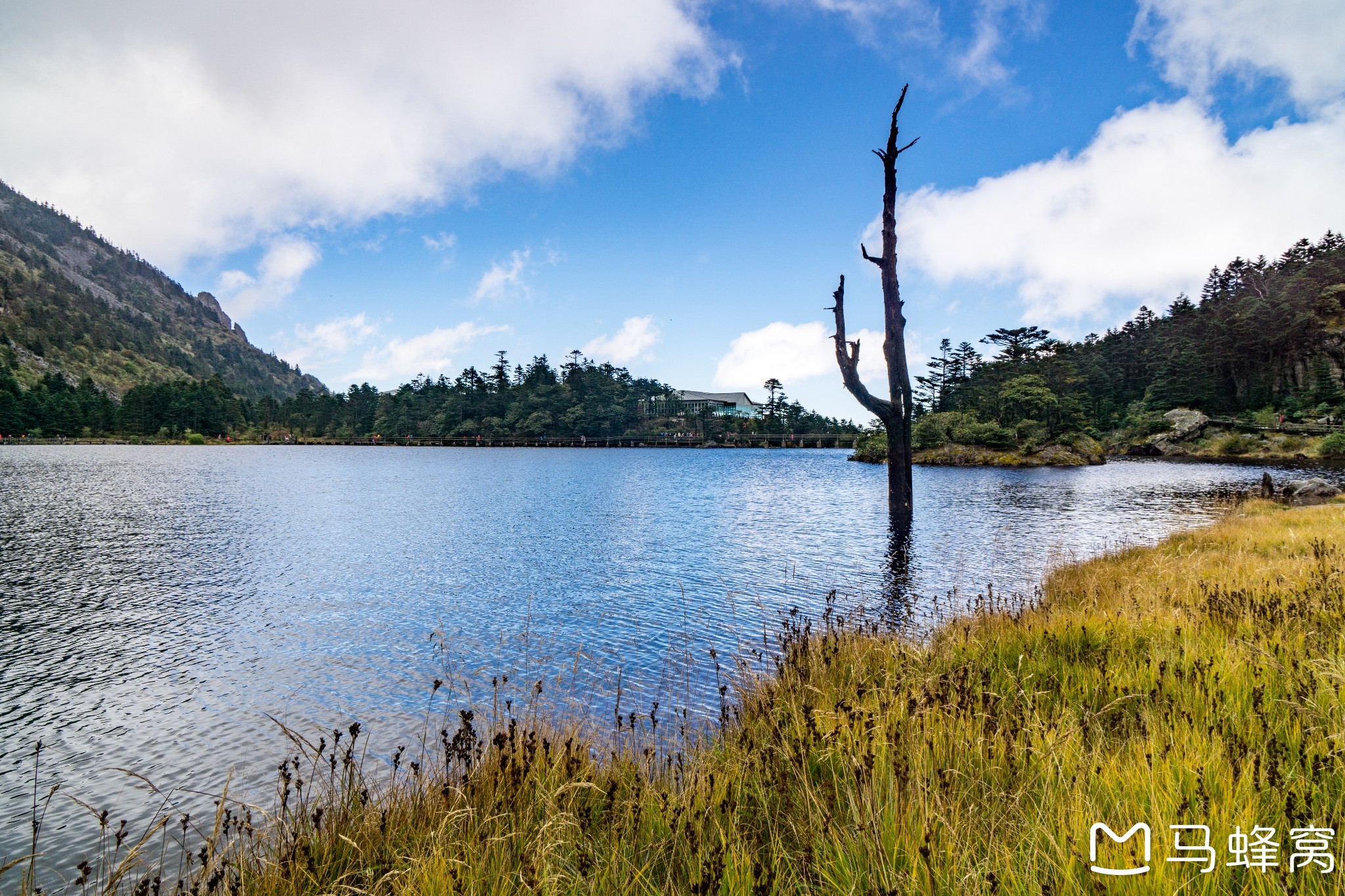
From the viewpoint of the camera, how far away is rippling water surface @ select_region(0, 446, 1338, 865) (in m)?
7.36

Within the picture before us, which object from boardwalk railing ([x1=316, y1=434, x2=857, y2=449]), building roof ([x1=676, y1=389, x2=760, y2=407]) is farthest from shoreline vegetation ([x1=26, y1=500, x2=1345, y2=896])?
building roof ([x1=676, y1=389, x2=760, y2=407])

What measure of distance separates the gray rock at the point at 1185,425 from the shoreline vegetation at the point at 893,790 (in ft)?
266

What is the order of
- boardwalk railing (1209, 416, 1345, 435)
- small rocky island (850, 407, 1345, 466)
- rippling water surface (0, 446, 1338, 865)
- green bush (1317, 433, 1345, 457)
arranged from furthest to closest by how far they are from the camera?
small rocky island (850, 407, 1345, 466) → boardwalk railing (1209, 416, 1345, 435) → green bush (1317, 433, 1345, 457) → rippling water surface (0, 446, 1338, 865)

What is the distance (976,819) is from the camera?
3.26 metres

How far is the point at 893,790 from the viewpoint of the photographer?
132 inches

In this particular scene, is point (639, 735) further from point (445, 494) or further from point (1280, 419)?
point (1280, 419)

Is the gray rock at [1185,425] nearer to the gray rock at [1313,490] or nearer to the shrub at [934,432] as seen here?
the shrub at [934,432]

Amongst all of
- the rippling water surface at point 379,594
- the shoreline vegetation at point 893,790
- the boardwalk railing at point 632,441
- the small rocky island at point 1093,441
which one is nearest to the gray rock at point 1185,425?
the small rocky island at point 1093,441

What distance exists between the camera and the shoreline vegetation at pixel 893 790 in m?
2.85

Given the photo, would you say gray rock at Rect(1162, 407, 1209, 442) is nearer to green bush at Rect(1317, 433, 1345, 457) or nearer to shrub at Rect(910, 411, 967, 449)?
green bush at Rect(1317, 433, 1345, 457)

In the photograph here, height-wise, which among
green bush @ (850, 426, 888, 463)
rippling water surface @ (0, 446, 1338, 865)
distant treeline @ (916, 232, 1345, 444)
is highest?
distant treeline @ (916, 232, 1345, 444)

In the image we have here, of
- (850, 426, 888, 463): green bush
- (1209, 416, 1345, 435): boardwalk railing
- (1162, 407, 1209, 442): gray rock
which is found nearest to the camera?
(1209, 416, 1345, 435): boardwalk railing

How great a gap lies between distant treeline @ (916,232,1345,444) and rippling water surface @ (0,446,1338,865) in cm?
4100

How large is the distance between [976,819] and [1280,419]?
85548 millimetres
